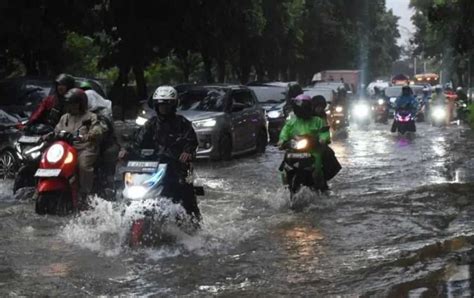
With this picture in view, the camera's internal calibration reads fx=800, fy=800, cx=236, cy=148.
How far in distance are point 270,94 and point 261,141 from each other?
5.12m

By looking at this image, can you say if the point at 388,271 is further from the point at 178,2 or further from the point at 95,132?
the point at 178,2

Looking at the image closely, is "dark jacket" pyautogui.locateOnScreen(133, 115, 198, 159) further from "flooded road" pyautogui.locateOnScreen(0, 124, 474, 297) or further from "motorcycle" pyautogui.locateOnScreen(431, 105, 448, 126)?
"motorcycle" pyautogui.locateOnScreen(431, 105, 448, 126)

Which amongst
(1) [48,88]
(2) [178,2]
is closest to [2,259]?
(1) [48,88]

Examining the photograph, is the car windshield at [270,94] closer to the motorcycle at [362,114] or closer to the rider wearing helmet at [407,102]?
the rider wearing helmet at [407,102]

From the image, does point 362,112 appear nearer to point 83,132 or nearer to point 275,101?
point 275,101

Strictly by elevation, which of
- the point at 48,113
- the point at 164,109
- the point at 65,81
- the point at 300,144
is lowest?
the point at 300,144

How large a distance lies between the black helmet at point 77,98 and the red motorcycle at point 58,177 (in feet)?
1.44

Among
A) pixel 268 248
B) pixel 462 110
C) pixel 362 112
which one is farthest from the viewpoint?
pixel 362 112

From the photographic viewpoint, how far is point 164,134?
8.18 meters

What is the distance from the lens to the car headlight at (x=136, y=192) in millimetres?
7637

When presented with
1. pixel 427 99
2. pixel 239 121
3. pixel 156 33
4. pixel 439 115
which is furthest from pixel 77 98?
pixel 427 99

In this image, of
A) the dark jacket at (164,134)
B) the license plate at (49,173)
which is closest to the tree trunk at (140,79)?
the license plate at (49,173)

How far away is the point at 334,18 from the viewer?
57.0 metres

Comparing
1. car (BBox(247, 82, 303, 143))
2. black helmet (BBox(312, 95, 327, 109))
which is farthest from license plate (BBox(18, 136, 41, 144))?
car (BBox(247, 82, 303, 143))
